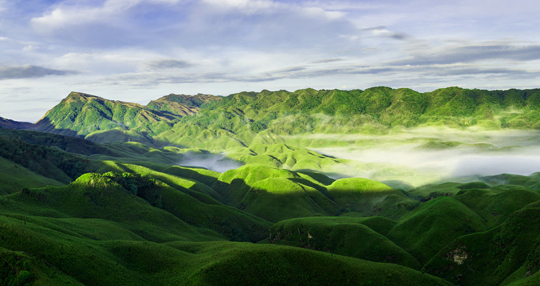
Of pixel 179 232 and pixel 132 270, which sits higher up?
pixel 132 270

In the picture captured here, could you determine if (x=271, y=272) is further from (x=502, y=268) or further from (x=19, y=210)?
(x=19, y=210)

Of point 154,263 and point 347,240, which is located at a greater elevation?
point 154,263

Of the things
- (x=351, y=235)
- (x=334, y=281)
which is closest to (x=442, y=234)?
(x=351, y=235)

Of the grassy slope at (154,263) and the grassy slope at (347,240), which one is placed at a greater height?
the grassy slope at (154,263)

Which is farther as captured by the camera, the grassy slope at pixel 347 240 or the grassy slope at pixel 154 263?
the grassy slope at pixel 347 240

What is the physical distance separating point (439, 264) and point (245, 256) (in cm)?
8034

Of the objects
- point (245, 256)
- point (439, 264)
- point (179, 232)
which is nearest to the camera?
point (245, 256)

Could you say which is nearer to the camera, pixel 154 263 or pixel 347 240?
pixel 154 263

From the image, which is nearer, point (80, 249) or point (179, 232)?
point (80, 249)

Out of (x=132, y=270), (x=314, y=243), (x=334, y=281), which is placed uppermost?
(x=132, y=270)

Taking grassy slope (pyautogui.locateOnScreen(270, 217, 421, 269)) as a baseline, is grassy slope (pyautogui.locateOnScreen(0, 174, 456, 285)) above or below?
above

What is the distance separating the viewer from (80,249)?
78.7m

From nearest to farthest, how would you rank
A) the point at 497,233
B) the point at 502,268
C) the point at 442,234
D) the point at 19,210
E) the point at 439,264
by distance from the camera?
the point at 502,268 < the point at 497,233 < the point at 439,264 < the point at 19,210 < the point at 442,234

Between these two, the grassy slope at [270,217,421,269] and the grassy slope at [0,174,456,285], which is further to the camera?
the grassy slope at [270,217,421,269]
